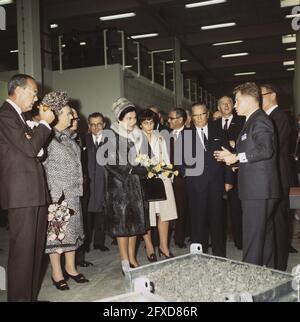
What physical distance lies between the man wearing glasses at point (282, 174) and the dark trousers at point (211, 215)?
1.77 ft

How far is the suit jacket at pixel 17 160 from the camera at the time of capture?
8.29 feet

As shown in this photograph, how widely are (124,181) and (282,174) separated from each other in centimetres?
144

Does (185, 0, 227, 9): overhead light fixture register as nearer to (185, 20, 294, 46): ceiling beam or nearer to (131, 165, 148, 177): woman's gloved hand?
(185, 20, 294, 46): ceiling beam

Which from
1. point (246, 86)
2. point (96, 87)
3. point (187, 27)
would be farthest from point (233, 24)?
point (246, 86)

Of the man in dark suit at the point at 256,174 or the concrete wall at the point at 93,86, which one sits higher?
the concrete wall at the point at 93,86

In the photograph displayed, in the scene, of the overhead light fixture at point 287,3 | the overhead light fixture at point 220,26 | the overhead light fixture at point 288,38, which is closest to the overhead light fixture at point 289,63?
the overhead light fixture at point 288,38

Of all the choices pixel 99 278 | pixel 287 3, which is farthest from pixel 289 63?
pixel 99 278

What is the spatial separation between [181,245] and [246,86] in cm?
249

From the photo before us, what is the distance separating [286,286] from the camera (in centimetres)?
189

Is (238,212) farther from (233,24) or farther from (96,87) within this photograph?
(233,24)

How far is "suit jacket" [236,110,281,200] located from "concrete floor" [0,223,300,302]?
4.44 feet

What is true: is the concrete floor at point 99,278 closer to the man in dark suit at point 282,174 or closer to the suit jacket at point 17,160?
the man in dark suit at point 282,174

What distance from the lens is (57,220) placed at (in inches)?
125

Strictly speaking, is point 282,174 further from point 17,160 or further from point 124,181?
point 17,160
